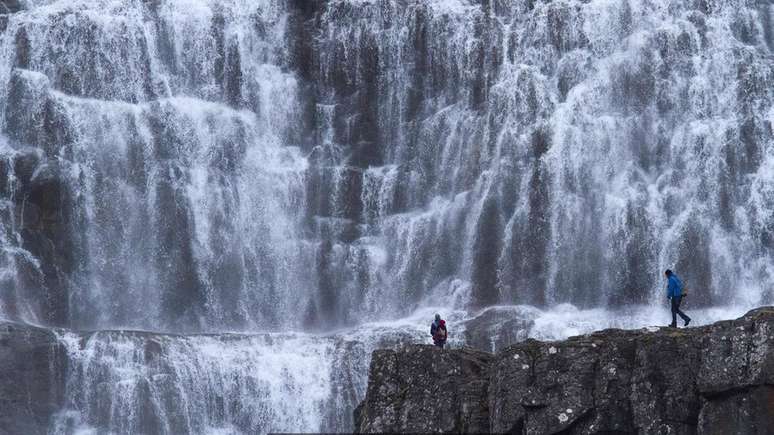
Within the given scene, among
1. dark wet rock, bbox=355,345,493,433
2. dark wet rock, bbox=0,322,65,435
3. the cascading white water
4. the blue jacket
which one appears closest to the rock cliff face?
dark wet rock, bbox=355,345,493,433

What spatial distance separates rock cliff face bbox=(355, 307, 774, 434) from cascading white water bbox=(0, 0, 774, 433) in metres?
18.9

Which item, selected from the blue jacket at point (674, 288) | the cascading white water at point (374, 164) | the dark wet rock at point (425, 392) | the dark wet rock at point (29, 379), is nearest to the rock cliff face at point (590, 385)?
the dark wet rock at point (425, 392)

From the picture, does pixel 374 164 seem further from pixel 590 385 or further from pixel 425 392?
pixel 590 385

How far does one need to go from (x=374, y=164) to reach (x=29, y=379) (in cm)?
1750

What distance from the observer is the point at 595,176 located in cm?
6531

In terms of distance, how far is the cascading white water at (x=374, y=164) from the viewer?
62344 mm

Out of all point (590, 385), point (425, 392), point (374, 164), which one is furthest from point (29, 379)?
point (590, 385)

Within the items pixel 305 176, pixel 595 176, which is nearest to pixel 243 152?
pixel 305 176

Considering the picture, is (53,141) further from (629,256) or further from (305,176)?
(629,256)

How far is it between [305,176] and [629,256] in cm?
1303

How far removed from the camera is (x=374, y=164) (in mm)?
67312

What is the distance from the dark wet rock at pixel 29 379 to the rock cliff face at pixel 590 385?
1936cm

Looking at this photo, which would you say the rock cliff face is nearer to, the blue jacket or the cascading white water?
the blue jacket

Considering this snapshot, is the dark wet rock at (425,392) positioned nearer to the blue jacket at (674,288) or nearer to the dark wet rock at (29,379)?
the blue jacket at (674,288)
